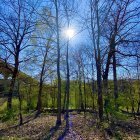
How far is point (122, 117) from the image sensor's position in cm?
2225

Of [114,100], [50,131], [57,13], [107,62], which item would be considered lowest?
[50,131]

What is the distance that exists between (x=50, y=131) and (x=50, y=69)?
16.2 meters

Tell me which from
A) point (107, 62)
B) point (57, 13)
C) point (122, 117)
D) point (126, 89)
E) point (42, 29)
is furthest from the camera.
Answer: point (126, 89)

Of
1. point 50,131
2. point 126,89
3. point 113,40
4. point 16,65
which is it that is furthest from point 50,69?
point 50,131

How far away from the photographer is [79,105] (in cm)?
3944

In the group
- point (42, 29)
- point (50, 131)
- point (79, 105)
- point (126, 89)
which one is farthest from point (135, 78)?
point (50, 131)

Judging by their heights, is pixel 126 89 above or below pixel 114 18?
below

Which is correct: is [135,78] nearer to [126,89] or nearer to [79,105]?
[126,89]

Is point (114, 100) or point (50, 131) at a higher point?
point (114, 100)

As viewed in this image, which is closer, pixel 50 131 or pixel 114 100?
pixel 50 131

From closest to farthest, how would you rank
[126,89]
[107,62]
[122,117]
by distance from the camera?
[122,117] < [107,62] < [126,89]

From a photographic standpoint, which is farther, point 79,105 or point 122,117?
point 79,105

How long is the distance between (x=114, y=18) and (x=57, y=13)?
5485 millimetres

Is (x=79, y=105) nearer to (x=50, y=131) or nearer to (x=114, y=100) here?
(x=114, y=100)
